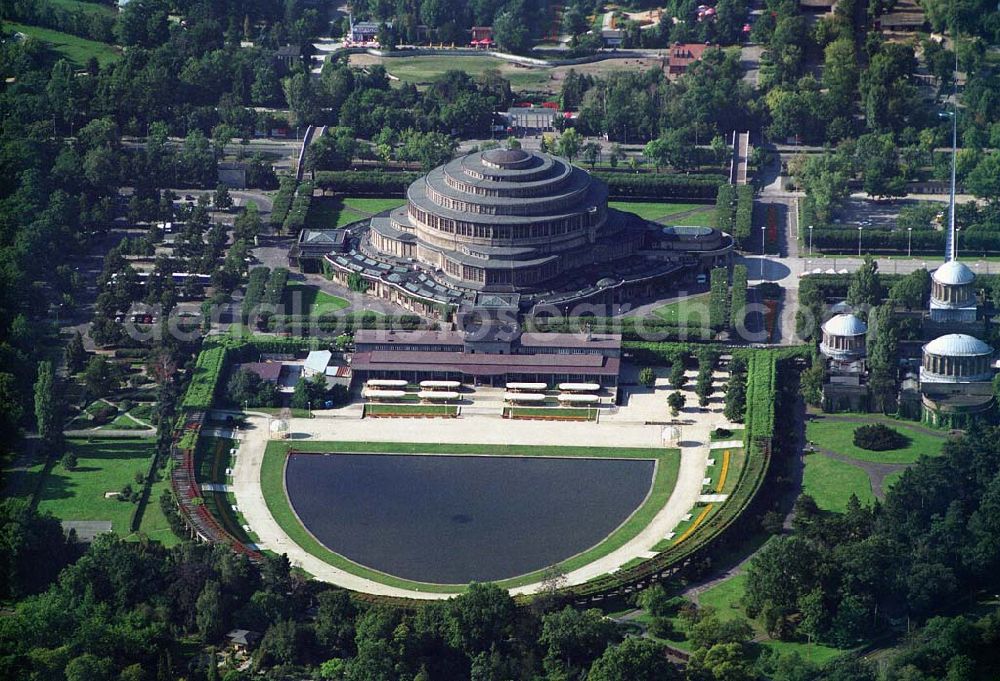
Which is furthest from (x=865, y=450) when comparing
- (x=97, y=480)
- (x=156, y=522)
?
(x=97, y=480)

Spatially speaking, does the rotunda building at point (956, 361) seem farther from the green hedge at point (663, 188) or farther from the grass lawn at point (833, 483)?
the green hedge at point (663, 188)

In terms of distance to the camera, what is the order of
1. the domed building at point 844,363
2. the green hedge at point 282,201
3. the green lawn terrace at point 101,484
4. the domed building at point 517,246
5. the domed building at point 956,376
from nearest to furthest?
the green lawn terrace at point 101,484, the domed building at point 956,376, the domed building at point 844,363, the domed building at point 517,246, the green hedge at point 282,201

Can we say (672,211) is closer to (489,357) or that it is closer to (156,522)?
(489,357)

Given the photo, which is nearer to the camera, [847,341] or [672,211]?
[847,341]

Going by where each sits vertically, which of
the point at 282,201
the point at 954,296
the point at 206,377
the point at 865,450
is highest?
the point at 282,201

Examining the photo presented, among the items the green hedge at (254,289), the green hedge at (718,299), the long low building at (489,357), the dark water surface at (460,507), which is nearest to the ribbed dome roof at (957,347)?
the green hedge at (718,299)
